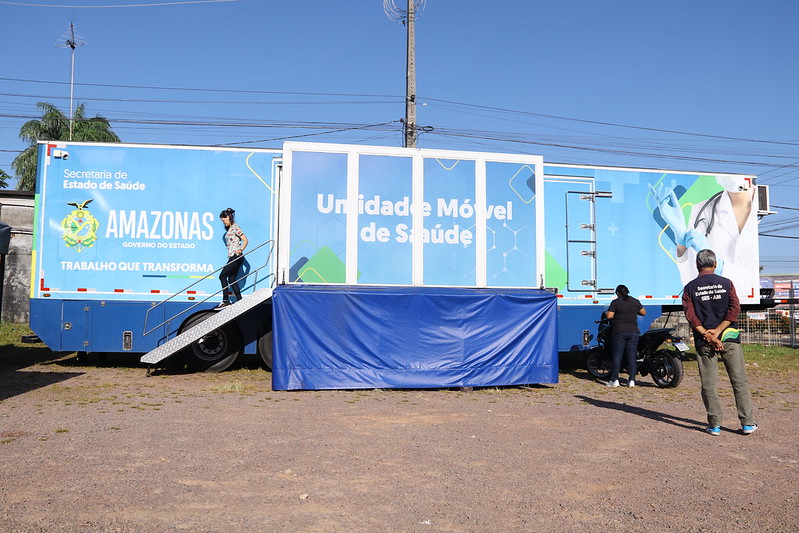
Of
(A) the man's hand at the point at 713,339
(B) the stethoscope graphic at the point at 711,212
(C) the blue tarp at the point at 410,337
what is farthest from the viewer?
(B) the stethoscope graphic at the point at 711,212

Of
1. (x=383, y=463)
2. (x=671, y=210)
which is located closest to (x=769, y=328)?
(x=671, y=210)

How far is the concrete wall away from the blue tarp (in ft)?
56.1

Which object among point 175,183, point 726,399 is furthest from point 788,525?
point 175,183

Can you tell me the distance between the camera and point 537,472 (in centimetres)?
525

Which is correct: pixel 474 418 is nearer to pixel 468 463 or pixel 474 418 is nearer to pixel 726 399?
pixel 468 463

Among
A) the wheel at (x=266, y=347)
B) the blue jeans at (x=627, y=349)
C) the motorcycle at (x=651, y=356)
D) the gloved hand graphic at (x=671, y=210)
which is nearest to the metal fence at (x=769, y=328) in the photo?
the gloved hand graphic at (x=671, y=210)

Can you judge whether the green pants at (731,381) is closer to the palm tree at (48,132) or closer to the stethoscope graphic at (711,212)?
the stethoscope graphic at (711,212)

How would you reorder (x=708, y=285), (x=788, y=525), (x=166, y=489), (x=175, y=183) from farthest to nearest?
(x=175, y=183) → (x=708, y=285) → (x=166, y=489) → (x=788, y=525)

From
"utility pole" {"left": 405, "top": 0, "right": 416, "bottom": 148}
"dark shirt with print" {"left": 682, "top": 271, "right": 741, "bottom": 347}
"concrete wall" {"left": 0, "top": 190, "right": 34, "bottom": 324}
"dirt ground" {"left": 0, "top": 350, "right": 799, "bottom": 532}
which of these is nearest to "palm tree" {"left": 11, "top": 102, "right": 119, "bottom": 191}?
"concrete wall" {"left": 0, "top": 190, "right": 34, "bottom": 324}

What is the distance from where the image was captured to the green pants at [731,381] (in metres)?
6.68

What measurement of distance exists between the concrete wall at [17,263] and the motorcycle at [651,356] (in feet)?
63.2

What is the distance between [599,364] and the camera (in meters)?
11.6

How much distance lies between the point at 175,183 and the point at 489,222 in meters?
5.37

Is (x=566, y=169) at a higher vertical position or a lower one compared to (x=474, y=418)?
higher
